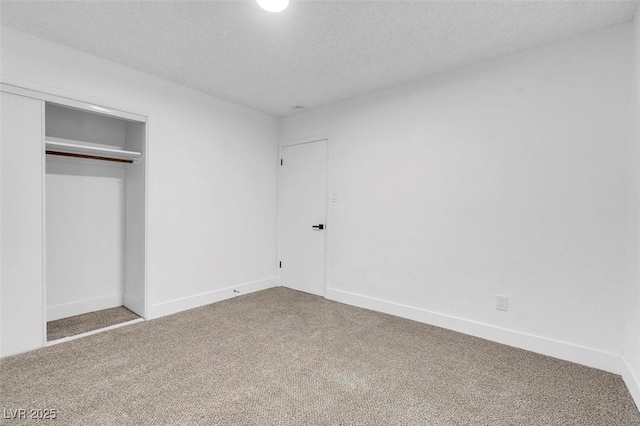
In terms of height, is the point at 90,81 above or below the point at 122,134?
above

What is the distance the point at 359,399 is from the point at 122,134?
3.54 meters

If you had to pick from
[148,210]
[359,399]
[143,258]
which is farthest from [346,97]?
[359,399]

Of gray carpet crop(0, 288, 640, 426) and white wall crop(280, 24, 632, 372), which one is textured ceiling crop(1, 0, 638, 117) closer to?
white wall crop(280, 24, 632, 372)

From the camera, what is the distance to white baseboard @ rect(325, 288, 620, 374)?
2202 millimetres

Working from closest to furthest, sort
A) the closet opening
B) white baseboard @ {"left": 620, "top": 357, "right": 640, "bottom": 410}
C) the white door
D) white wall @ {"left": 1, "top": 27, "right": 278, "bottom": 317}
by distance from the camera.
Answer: white baseboard @ {"left": 620, "top": 357, "right": 640, "bottom": 410} → white wall @ {"left": 1, "top": 27, "right": 278, "bottom": 317} → the closet opening → the white door

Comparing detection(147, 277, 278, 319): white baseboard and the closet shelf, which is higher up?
the closet shelf

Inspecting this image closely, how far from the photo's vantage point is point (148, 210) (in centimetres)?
307

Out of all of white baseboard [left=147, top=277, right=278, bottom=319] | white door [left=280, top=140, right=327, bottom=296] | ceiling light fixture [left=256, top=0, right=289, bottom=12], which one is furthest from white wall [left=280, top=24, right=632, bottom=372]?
ceiling light fixture [left=256, top=0, right=289, bottom=12]

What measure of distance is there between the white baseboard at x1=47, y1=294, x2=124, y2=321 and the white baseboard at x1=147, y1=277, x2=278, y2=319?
64 cm

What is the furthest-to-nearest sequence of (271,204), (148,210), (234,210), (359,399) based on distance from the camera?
(271,204) < (234,210) < (148,210) < (359,399)

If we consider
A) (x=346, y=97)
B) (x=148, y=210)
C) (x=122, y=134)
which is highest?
(x=346, y=97)

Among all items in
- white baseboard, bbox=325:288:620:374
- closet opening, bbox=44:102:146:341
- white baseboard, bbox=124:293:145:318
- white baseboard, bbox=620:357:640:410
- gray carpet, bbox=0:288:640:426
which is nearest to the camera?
gray carpet, bbox=0:288:640:426

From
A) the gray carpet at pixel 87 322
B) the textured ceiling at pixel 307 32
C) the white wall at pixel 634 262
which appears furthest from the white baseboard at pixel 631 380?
the gray carpet at pixel 87 322

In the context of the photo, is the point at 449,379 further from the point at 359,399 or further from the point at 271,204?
the point at 271,204
